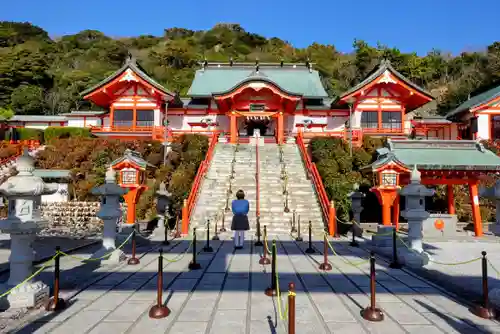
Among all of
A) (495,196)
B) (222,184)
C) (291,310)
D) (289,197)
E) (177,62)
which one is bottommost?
(291,310)

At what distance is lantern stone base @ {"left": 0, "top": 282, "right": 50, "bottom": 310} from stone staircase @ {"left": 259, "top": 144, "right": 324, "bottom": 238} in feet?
30.5

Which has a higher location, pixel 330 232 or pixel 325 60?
pixel 325 60

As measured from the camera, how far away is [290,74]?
34719 millimetres

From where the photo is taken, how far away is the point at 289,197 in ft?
52.1

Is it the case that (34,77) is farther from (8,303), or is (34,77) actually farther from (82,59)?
(8,303)

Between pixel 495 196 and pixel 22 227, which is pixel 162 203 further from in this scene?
pixel 495 196

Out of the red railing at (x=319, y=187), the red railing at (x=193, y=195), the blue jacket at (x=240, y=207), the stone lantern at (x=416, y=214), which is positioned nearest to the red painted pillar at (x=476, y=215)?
the red railing at (x=319, y=187)

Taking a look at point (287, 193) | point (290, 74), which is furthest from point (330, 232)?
point (290, 74)

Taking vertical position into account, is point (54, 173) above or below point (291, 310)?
above

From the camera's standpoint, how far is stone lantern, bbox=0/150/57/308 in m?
5.04

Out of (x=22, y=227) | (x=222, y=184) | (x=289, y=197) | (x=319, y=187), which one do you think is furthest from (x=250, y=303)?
(x=222, y=184)

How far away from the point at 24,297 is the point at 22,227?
106 cm

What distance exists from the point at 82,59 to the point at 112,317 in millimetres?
76171

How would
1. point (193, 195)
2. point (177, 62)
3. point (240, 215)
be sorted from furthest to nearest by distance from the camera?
1. point (177, 62)
2. point (193, 195)
3. point (240, 215)
